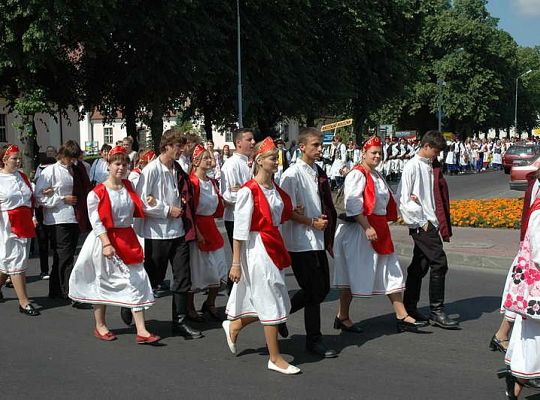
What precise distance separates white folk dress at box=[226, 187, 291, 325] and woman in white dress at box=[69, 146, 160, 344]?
1271mm

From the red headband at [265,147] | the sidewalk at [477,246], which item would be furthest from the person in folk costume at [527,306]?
the sidewalk at [477,246]

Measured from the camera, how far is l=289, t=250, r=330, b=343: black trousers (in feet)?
19.7

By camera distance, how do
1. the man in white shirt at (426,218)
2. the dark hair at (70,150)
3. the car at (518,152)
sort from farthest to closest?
the car at (518,152) < the dark hair at (70,150) < the man in white shirt at (426,218)

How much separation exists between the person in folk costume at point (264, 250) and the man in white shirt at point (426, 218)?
1.74m

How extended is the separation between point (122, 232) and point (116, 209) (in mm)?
228

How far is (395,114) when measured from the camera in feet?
222

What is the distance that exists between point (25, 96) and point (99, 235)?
58.8 feet

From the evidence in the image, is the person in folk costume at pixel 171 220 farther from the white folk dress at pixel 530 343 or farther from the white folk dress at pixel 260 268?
the white folk dress at pixel 530 343

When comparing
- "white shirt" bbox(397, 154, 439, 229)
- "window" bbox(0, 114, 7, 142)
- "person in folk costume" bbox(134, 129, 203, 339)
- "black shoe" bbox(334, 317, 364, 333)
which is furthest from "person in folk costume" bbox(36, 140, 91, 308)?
"window" bbox(0, 114, 7, 142)

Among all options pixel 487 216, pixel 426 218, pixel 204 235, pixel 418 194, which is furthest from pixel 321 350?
pixel 487 216

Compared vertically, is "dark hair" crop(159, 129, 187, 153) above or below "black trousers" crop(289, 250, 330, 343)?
above

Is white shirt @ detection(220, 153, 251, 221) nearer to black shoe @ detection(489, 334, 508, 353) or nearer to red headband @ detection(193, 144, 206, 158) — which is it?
red headband @ detection(193, 144, 206, 158)

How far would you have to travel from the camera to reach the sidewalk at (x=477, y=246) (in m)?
10.5

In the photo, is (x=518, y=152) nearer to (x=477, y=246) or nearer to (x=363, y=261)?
(x=477, y=246)
